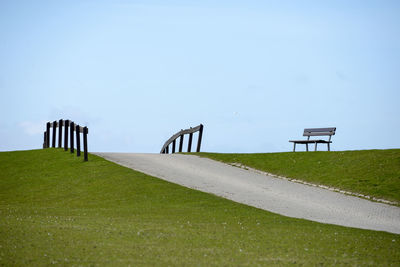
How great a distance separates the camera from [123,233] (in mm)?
12125

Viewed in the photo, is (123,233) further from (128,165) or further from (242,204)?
(128,165)

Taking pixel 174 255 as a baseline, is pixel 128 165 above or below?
above

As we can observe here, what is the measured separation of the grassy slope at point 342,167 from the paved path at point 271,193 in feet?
3.98

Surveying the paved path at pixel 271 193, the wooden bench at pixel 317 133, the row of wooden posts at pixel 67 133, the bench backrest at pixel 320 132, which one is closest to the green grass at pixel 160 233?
the paved path at pixel 271 193

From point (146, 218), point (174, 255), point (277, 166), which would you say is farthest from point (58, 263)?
point (277, 166)

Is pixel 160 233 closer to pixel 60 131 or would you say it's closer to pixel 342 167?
pixel 342 167

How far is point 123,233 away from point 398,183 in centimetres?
1510

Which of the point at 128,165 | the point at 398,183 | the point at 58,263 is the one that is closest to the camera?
the point at 58,263

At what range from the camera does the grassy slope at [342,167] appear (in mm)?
22766

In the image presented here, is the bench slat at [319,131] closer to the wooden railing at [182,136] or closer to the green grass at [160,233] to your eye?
the wooden railing at [182,136]

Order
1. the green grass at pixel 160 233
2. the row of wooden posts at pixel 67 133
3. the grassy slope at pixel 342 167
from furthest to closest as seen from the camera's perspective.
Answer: the row of wooden posts at pixel 67 133 < the grassy slope at pixel 342 167 < the green grass at pixel 160 233

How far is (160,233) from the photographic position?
12273 mm

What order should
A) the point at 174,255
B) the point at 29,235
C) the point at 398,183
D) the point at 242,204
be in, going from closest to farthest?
the point at 174,255 → the point at 29,235 → the point at 242,204 → the point at 398,183

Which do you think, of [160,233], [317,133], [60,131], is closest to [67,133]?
[60,131]
